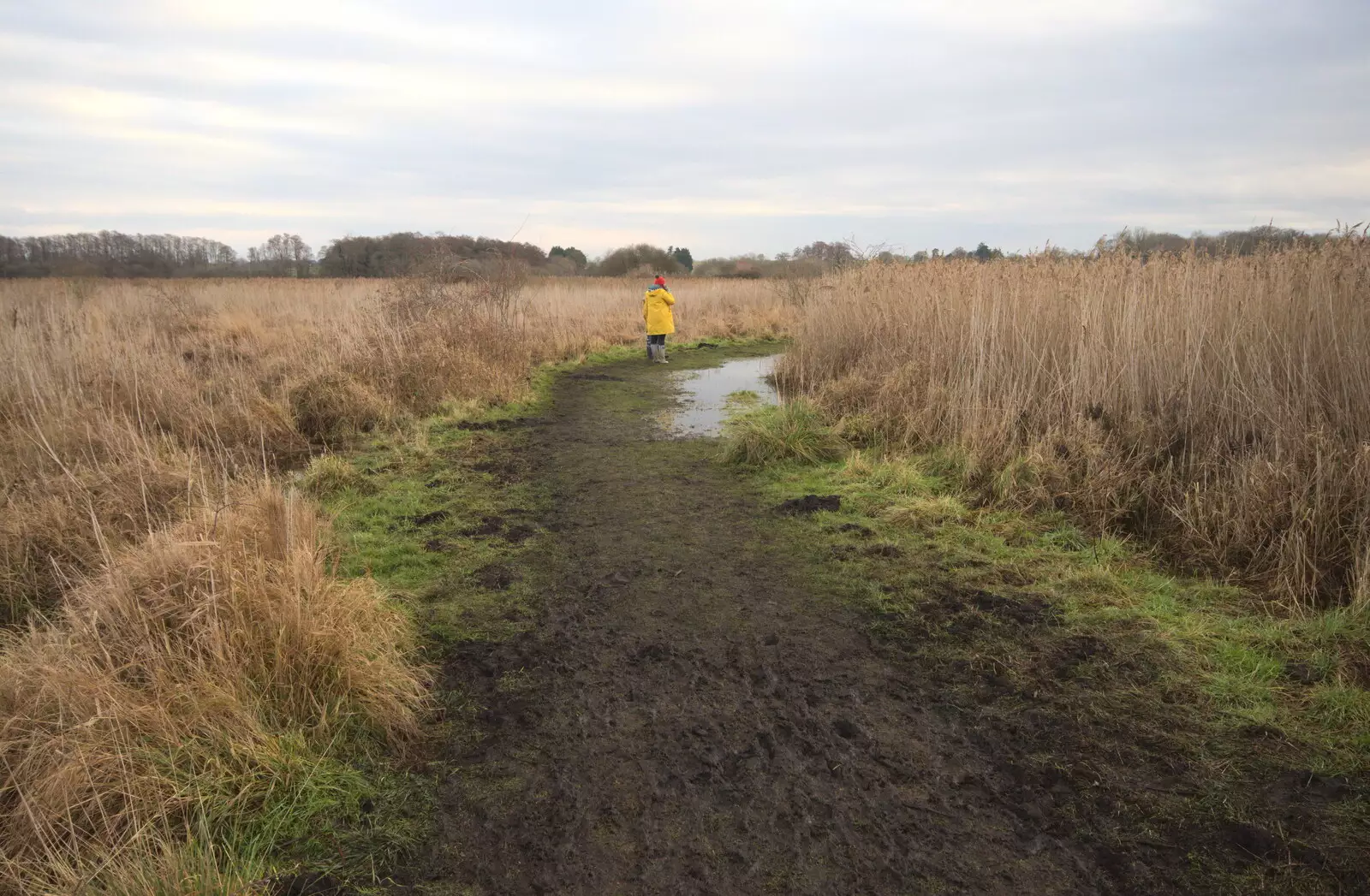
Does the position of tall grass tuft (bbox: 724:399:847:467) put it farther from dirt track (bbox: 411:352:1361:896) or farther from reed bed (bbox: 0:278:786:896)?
reed bed (bbox: 0:278:786:896)

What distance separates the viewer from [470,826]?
246 cm

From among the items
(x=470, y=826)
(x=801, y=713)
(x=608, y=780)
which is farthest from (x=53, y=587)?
(x=801, y=713)

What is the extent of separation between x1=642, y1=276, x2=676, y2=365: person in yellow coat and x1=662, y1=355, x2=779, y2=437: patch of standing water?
57.7 inches

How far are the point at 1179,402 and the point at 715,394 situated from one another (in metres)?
6.92

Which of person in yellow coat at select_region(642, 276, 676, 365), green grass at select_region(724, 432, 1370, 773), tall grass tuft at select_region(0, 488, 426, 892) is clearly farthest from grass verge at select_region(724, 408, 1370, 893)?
person in yellow coat at select_region(642, 276, 676, 365)

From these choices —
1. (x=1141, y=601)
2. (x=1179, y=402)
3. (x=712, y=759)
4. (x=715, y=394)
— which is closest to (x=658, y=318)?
(x=715, y=394)

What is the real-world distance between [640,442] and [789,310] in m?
15.2

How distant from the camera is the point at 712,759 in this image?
2.80 metres

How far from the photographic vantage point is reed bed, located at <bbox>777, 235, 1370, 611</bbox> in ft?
13.0

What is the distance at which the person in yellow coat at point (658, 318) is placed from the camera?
593 inches

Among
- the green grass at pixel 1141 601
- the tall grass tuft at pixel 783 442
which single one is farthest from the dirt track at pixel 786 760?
the tall grass tuft at pixel 783 442

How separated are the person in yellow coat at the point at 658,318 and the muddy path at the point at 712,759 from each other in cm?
1092

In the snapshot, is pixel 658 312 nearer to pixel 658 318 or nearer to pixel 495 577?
pixel 658 318

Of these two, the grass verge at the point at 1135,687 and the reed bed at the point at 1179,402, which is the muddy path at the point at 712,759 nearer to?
the grass verge at the point at 1135,687
